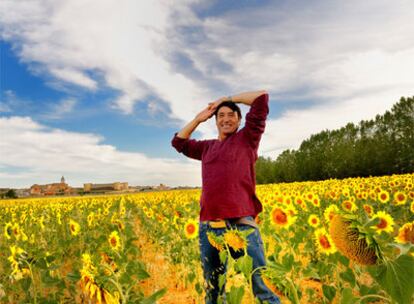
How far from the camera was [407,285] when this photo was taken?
34.0 inches

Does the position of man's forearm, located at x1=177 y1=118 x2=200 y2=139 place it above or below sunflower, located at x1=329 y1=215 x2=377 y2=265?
above

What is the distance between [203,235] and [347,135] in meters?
39.9

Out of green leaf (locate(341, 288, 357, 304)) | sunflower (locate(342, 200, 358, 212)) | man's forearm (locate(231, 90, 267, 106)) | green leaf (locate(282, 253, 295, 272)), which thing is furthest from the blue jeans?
sunflower (locate(342, 200, 358, 212))

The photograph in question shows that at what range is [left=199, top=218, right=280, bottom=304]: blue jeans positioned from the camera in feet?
9.48

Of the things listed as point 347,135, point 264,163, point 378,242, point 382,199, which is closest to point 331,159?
point 347,135

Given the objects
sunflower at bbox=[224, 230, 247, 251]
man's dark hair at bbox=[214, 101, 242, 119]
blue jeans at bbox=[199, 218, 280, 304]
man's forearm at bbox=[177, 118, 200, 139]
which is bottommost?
blue jeans at bbox=[199, 218, 280, 304]

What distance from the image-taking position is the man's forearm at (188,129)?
3.74 meters

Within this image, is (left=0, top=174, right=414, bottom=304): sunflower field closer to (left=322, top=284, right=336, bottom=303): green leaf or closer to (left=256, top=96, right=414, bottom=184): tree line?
(left=322, top=284, right=336, bottom=303): green leaf

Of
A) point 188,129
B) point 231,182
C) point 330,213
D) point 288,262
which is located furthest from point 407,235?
point 188,129

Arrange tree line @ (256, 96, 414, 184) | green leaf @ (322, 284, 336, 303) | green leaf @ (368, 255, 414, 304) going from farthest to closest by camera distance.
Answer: tree line @ (256, 96, 414, 184) < green leaf @ (322, 284, 336, 303) < green leaf @ (368, 255, 414, 304)

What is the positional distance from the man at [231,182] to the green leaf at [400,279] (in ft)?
6.84

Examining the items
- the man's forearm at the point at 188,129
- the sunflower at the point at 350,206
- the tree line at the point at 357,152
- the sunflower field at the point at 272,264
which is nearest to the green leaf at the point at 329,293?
the sunflower field at the point at 272,264

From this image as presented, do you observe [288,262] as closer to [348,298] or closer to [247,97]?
[348,298]

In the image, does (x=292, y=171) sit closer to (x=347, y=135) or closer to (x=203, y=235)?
(x=347, y=135)
